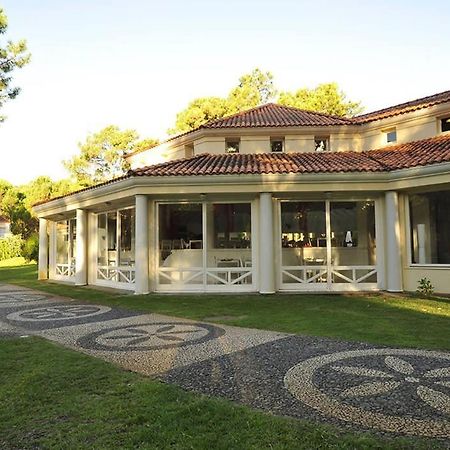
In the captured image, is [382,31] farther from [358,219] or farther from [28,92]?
[28,92]

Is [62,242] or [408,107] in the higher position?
[408,107]

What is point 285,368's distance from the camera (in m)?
4.88

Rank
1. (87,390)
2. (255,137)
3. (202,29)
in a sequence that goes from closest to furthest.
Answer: (87,390) < (202,29) < (255,137)

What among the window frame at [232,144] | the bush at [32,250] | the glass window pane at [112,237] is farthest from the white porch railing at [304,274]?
the bush at [32,250]

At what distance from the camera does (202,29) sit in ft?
45.8

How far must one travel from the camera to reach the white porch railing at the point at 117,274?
13367 mm

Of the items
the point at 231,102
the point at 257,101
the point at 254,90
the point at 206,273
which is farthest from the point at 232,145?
the point at 254,90

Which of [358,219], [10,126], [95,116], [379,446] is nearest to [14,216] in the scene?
[95,116]

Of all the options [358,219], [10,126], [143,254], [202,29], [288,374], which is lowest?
[288,374]

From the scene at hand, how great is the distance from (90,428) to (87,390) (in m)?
0.94

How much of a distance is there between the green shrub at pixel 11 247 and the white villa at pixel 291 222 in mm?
27241

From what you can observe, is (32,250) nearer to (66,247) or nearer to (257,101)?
(66,247)

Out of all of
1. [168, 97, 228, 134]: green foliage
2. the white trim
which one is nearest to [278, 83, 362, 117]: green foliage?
[168, 97, 228, 134]: green foliage

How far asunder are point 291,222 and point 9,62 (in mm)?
12858
